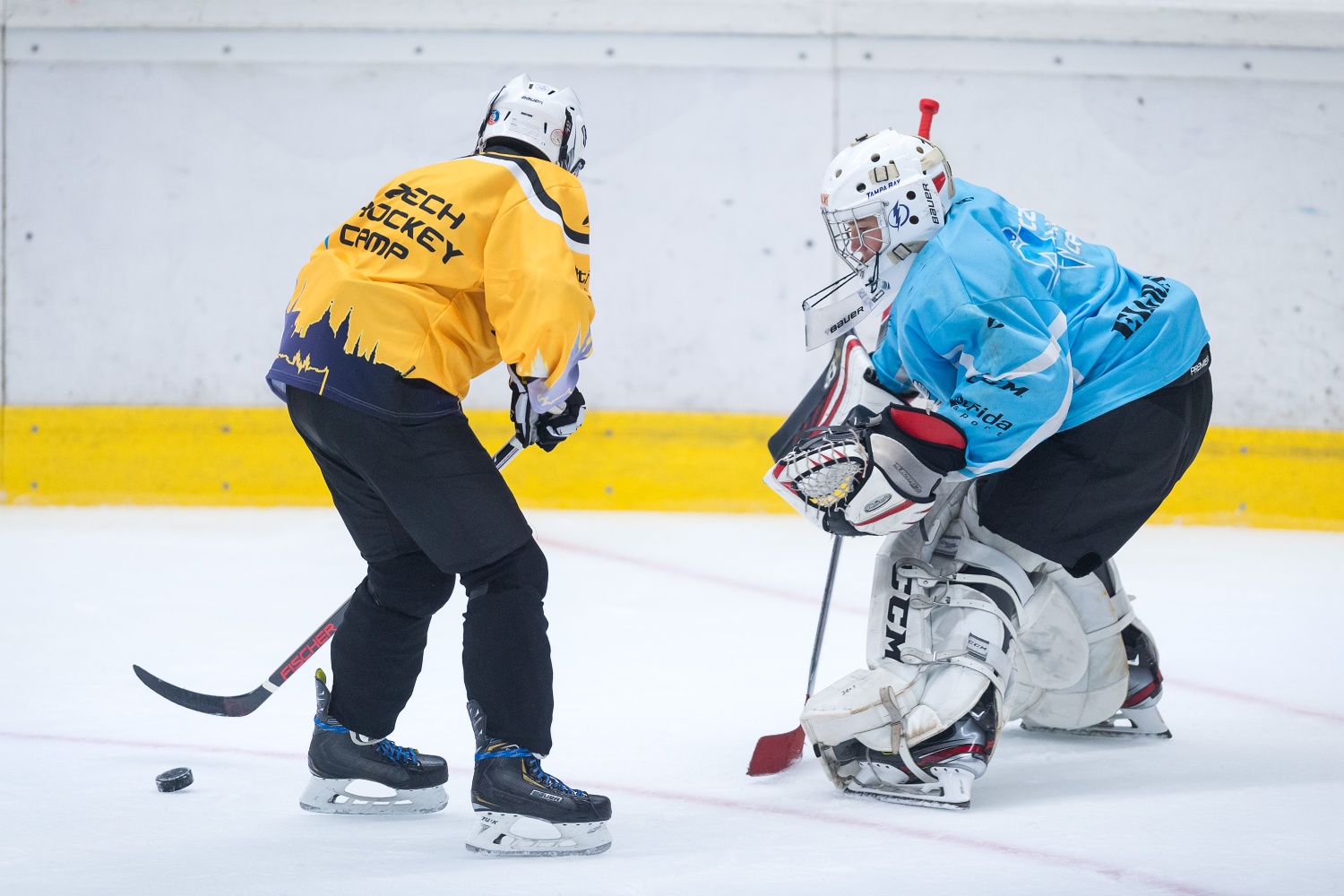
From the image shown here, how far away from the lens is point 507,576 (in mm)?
1971

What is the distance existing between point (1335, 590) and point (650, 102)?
302 centimetres

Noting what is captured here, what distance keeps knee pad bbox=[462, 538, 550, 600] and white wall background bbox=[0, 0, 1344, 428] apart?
11.5ft

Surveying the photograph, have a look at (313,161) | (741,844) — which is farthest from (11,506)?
(741,844)

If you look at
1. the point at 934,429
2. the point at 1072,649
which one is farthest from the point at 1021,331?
the point at 1072,649

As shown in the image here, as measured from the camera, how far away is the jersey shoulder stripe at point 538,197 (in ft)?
6.46

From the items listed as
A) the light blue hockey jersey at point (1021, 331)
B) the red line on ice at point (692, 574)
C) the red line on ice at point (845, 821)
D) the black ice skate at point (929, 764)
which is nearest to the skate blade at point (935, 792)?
the black ice skate at point (929, 764)

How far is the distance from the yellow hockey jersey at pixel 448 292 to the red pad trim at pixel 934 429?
1.77 ft

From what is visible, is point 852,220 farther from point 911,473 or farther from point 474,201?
point 474,201

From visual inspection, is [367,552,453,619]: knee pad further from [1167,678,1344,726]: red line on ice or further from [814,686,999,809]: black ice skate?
[1167,678,1344,726]: red line on ice

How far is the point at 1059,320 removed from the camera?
88.0 inches

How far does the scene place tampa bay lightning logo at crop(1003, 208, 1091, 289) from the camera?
2.28 m

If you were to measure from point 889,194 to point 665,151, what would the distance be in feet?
11.0

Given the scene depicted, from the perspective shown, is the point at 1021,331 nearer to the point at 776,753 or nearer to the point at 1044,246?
the point at 1044,246

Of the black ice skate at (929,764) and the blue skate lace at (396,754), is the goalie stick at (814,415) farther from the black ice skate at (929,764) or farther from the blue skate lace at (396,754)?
the blue skate lace at (396,754)
